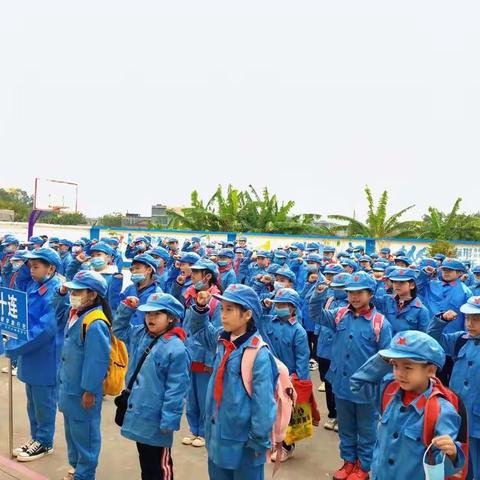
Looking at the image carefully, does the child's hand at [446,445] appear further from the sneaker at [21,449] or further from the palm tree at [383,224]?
the palm tree at [383,224]

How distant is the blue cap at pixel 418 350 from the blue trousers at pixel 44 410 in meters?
3.68

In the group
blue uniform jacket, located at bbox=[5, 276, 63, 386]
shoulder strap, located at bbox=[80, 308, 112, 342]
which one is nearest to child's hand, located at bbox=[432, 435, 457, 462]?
shoulder strap, located at bbox=[80, 308, 112, 342]

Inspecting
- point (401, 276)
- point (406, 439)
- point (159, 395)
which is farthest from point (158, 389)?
point (401, 276)

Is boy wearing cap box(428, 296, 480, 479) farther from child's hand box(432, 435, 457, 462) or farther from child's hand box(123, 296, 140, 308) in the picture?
child's hand box(123, 296, 140, 308)

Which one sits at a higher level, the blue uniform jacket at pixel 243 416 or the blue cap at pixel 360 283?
the blue cap at pixel 360 283

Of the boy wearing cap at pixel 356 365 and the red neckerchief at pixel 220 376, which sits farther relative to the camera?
the boy wearing cap at pixel 356 365

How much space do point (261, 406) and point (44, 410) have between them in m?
2.89

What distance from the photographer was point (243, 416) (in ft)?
10.9

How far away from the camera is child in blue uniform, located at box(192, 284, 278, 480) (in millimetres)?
3273

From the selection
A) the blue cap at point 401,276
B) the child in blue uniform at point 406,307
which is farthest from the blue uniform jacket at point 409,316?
the blue cap at point 401,276

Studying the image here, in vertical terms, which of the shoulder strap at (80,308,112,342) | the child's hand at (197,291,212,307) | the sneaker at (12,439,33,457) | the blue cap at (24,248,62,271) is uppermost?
the blue cap at (24,248,62,271)

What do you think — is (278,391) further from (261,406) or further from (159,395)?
(159,395)

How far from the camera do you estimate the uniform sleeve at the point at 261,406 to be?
3.23 metres

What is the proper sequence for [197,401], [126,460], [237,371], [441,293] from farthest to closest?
1. [441,293]
2. [197,401]
3. [126,460]
4. [237,371]
